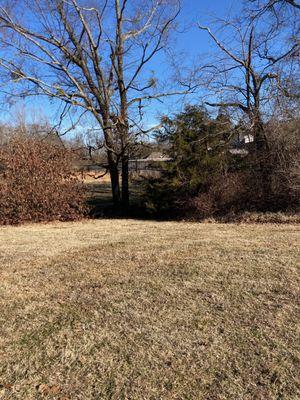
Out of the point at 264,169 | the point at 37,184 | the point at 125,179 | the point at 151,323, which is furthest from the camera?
the point at 125,179

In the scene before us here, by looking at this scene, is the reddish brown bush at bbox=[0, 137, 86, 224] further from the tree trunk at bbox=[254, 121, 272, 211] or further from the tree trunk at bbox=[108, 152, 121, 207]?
the tree trunk at bbox=[254, 121, 272, 211]

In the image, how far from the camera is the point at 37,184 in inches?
417

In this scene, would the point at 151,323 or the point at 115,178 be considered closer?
the point at 151,323

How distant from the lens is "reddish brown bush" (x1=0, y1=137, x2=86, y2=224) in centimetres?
1045

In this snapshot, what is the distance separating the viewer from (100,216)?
41.9 ft

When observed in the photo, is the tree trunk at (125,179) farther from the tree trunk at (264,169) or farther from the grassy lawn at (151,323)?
the grassy lawn at (151,323)

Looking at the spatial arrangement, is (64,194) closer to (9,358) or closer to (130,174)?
(130,174)

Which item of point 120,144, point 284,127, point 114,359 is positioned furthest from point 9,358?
point 120,144

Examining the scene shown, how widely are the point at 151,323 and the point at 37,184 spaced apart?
7796 millimetres

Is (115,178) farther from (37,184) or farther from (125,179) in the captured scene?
(37,184)

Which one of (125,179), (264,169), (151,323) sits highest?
(264,169)

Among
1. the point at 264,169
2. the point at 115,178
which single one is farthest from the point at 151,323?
the point at 115,178

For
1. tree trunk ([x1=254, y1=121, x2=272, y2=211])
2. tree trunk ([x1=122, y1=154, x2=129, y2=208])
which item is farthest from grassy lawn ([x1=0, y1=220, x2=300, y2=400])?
tree trunk ([x1=122, y1=154, x2=129, y2=208])

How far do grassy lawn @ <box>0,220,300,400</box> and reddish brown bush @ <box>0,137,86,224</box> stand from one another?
4167 millimetres
